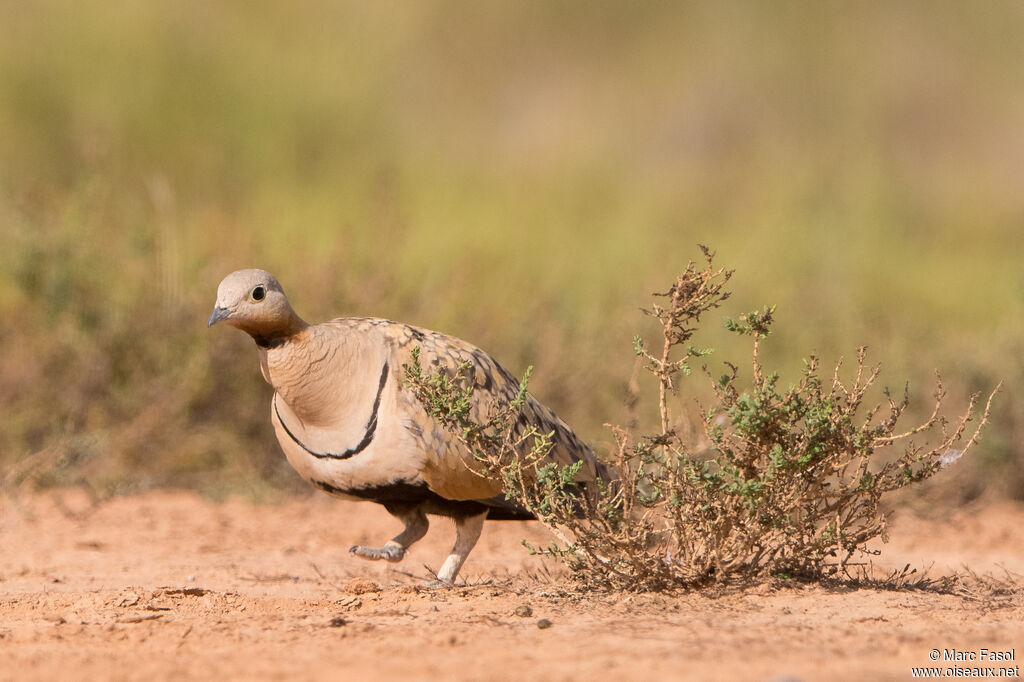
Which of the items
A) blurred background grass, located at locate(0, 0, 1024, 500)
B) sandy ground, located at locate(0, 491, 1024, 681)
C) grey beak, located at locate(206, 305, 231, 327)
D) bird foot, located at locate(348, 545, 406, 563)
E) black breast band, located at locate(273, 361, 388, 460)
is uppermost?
blurred background grass, located at locate(0, 0, 1024, 500)

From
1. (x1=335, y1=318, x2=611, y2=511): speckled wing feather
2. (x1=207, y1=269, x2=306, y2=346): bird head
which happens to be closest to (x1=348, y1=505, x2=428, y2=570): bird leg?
(x1=335, y1=318, x2=611, y2=511): speckled wing feather

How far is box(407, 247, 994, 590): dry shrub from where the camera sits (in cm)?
448

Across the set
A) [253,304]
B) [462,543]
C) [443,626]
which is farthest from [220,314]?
[443,626]

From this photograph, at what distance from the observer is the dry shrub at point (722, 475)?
14.7ft

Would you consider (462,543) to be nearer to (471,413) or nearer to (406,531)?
(406,531)

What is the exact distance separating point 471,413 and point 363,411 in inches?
17.7

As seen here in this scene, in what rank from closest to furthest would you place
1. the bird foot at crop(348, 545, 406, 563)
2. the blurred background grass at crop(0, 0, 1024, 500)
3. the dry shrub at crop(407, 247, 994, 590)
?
the dry shrub at crop(407, 247, 994, 590) → the bird foot at crop(348, 545, 406, 563) → the blurred background grass at crop(0, 0, 1024, 500)

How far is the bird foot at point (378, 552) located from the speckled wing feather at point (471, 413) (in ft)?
1.16

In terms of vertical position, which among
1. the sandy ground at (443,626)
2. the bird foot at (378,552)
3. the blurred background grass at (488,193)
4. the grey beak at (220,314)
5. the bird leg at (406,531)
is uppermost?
the blurred background grass at (488,193)

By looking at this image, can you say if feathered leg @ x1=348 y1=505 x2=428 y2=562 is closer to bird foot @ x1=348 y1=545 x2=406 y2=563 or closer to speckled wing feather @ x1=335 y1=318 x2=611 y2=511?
bird foot @ x1=348 y1=545 x2=406 y2=563

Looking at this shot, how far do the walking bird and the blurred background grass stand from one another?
2.50 meters

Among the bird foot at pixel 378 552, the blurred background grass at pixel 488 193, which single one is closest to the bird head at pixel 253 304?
the bird foot at pixel 378 552

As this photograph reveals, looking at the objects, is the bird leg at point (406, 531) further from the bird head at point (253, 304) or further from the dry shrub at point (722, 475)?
the bird head at point (253, 304)

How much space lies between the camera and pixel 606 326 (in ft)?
30.5
